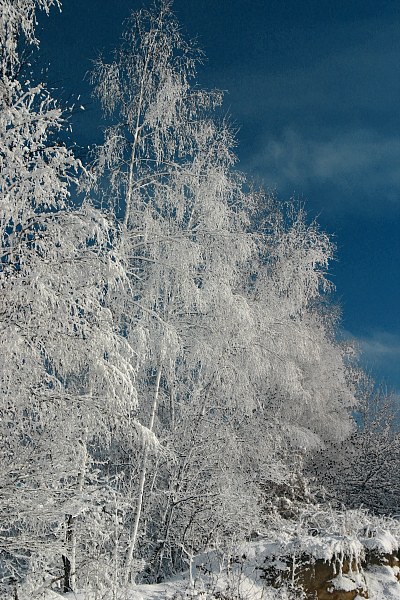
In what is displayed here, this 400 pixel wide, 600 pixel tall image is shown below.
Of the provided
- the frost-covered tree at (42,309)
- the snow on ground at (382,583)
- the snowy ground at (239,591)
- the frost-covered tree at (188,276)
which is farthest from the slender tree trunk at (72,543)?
the snow on ground at (382,583)

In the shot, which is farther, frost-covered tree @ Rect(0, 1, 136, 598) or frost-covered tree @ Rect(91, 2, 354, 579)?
frost-covered tree @ Rect(91, 2, 354, 579)

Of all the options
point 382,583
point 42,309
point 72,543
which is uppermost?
point 42,309

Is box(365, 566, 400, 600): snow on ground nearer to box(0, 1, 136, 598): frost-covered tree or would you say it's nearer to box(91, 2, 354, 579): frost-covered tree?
box(91, 2, 354, 579): frost-covered tree

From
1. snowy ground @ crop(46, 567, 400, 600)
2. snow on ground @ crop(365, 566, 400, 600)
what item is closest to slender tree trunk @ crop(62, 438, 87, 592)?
snowy ground @ crop(46, 567, 400, 600)

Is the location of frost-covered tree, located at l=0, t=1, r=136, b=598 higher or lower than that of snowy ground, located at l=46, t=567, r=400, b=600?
higher

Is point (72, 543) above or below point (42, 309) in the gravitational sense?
below

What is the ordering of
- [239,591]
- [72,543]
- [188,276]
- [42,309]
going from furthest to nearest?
[188,276] < [72,543] < [239,591] < [42,309]

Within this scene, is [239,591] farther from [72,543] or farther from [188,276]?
[188,276]

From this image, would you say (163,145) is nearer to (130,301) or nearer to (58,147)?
(130,301)

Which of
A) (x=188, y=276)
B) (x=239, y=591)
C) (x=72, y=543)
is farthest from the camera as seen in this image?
(x=188, y=276)

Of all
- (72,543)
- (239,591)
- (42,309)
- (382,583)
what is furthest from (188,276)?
(382,583)

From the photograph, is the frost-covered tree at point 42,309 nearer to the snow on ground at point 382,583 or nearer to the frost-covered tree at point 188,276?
the frost-covered tree at point 188,276

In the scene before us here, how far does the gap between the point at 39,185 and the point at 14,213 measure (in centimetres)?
33

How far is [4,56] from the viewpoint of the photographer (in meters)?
5.40
